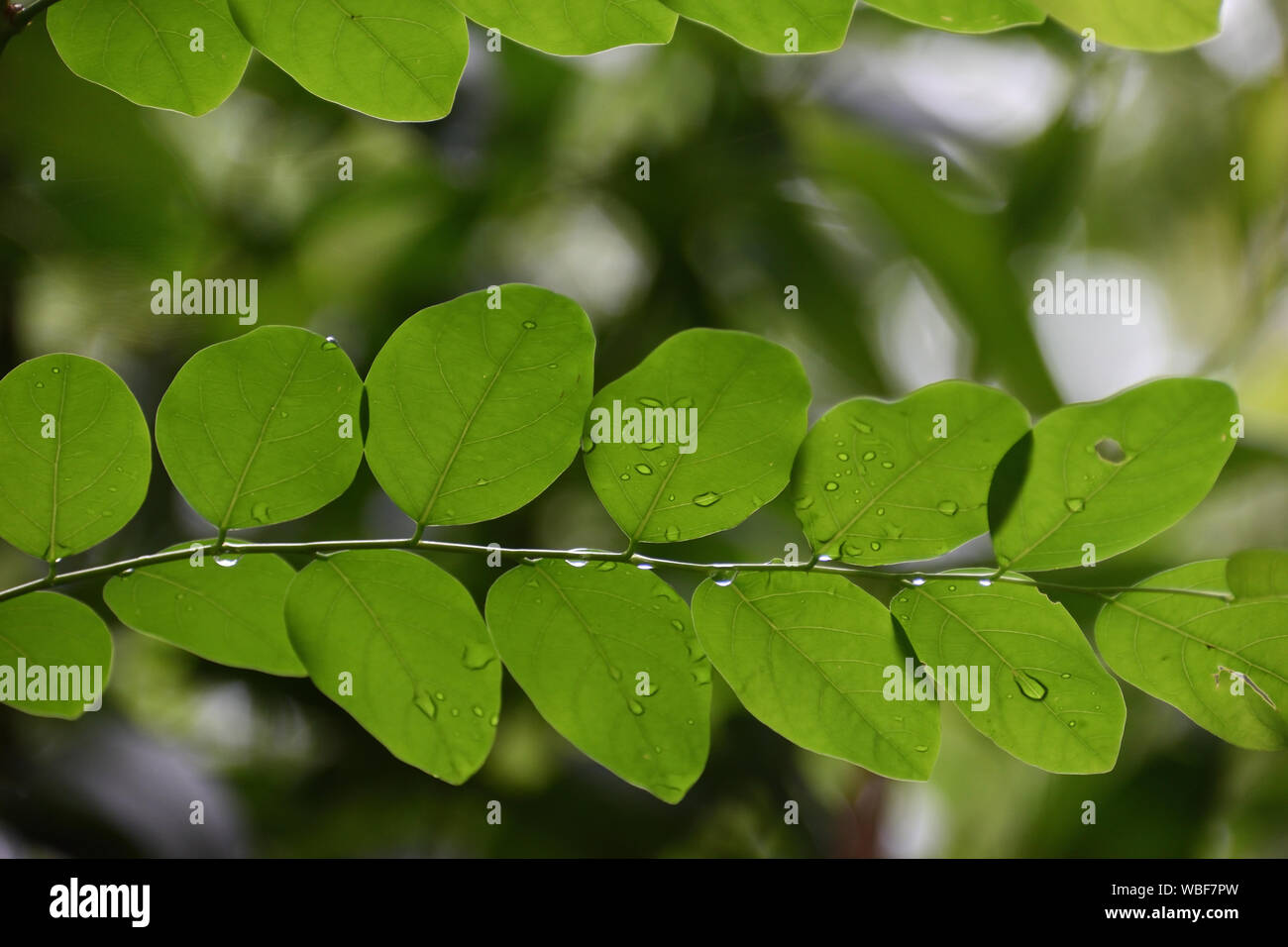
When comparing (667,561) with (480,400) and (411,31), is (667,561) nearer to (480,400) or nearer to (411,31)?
(480,400)

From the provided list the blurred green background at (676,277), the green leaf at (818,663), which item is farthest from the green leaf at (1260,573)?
the blurred green background at (676,277)

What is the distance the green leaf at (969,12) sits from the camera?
0.28m

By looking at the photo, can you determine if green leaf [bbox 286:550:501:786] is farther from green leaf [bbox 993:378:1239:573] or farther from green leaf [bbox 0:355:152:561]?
green leaf [bbox 993:378:1239:573]

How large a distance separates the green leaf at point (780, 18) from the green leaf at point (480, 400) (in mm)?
106

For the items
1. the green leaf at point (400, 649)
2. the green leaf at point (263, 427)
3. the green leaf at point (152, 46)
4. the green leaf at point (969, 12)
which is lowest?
the green leaf at point (400, 649)

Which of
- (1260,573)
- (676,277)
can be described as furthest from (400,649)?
(676,277)

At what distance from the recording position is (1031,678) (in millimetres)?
306

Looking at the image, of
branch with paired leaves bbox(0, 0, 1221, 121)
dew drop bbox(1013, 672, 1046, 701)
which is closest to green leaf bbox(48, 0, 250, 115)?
branch with paired leaves bbox(0, 0, 1221, 121)

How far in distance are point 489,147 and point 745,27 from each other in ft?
2.58

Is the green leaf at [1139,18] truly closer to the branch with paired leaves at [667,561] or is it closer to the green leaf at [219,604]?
the branch with paired leaves at [667,561]

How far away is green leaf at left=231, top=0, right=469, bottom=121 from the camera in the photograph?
0.29 m

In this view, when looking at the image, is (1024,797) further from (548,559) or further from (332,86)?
(332,86)
